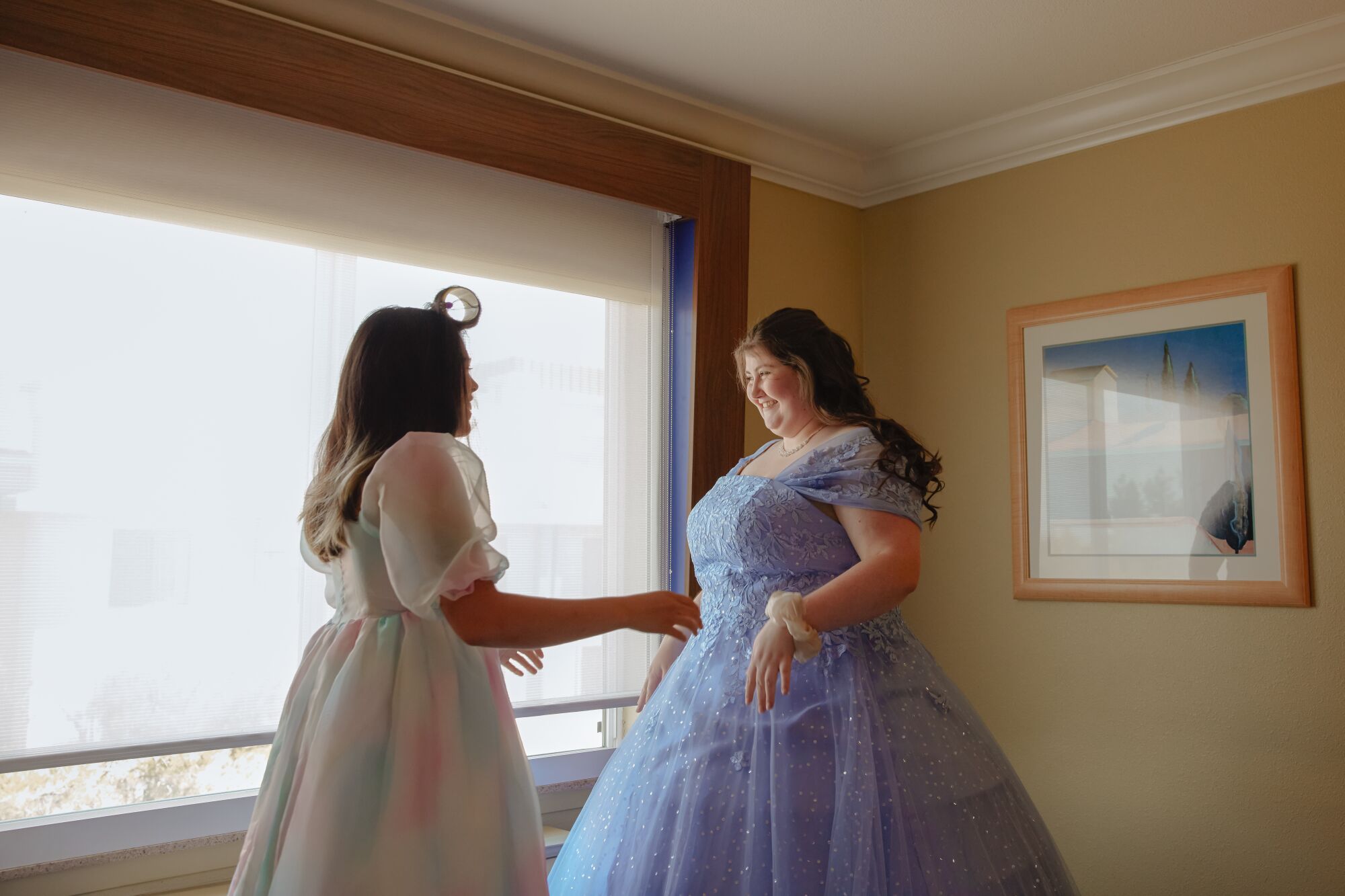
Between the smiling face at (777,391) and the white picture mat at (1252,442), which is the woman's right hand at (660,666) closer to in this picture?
the smiling face at (777,391)

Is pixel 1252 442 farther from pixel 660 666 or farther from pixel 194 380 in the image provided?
pixel 194 380

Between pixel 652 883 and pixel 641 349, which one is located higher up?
pixel 641 349

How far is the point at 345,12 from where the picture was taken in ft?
8.36

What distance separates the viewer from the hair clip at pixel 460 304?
66.2 inches

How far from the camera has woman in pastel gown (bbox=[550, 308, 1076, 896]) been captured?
1.83 metres

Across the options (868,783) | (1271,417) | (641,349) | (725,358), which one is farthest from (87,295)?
(1271,417)

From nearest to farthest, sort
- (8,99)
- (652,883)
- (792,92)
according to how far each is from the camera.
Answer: (652,883) → (8,99) → (792,92)

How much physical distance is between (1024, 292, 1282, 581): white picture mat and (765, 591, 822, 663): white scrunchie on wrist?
150 cm

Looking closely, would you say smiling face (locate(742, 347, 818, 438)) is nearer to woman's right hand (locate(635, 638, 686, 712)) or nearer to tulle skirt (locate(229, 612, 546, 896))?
woman's right hand (locate(635, 638, 686, 712))

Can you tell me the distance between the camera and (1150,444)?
299 centimetres

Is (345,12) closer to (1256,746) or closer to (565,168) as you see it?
(565,168)

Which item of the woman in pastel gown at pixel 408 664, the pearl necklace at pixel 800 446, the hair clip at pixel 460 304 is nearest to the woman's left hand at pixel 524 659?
the woman in pastel gown at pixel 408 664

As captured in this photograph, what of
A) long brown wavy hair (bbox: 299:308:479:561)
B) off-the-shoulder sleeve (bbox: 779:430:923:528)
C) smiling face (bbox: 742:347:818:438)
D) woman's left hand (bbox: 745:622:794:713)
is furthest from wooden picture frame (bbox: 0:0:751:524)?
woman's left hand (bbox: 745:622:794:713)

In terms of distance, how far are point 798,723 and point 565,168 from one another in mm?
1686
